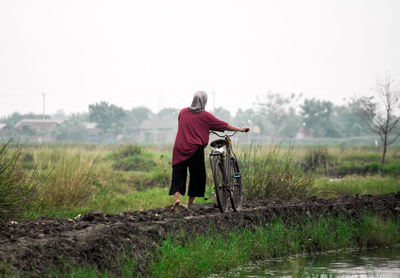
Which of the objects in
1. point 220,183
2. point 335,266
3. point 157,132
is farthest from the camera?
point 157,132

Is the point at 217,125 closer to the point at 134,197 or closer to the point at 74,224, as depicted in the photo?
the point at 74,224

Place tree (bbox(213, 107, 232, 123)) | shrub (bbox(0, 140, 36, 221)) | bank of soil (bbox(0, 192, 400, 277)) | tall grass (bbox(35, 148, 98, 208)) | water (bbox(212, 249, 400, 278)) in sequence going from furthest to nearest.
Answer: tree (bbox(213, 107, 232, 123)) → tall grass (bbox(35, 148, 98, 208)) → shrub (bbox(0, 140, 36, 221)) → water (bbox(212, 249, 400, 278)) → bank of soil (bbox(0, 192, 400, 277))

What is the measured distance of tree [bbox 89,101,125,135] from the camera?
86188 mm

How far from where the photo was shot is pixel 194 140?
31.2 ft

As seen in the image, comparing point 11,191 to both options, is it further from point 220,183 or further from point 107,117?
point 107,117

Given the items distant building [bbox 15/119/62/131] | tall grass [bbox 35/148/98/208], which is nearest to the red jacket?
tall grass [bbox 35/148/98/208]

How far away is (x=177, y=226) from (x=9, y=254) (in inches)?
113

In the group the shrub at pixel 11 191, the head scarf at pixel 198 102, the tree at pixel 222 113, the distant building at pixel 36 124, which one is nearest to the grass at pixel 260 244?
the head scarf at pixel 198 102

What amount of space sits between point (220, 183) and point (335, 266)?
252 centimetres

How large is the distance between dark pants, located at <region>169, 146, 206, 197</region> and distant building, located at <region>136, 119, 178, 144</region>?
9356cm

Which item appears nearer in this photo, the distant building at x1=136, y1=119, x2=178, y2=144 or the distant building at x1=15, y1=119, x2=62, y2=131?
the distant building at x1=15, y1=119, x2=62, y2=131

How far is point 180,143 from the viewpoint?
9.58 metres

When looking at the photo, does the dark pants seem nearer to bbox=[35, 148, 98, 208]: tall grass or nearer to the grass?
the grass

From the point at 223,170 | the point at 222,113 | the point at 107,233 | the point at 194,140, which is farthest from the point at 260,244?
the point at 222,113
